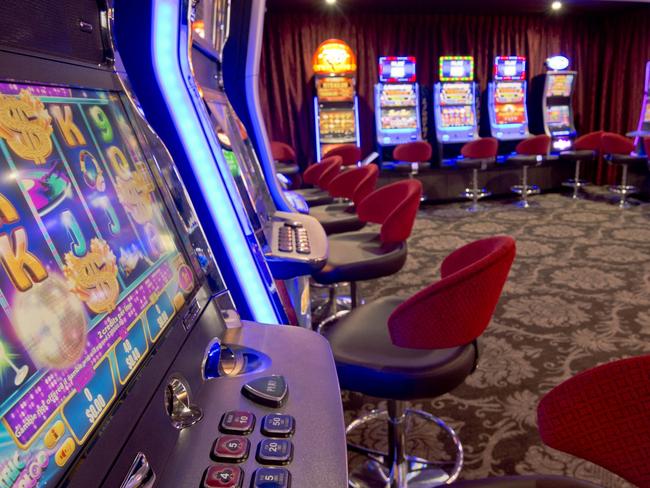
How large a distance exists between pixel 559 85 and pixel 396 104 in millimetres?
Result: 1940

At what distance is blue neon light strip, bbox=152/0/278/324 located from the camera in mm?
966

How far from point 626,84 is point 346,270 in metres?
6.00

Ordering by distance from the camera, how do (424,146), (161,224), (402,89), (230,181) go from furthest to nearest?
(402,89) → (424,146) → (230,181) → (161,224)

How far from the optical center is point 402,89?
18.4 feet

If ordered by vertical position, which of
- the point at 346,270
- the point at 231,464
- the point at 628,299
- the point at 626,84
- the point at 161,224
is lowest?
the point at 628,299

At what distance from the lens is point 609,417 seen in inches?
28.9

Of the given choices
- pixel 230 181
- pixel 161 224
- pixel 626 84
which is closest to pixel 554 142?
pixel 626 84

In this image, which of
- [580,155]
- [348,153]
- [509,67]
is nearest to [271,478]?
[348,153]

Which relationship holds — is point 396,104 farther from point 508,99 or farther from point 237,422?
point 237,422

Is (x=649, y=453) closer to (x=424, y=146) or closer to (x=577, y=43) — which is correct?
(x=424, y=146)

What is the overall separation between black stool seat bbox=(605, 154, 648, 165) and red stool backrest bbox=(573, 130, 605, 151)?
439 mm

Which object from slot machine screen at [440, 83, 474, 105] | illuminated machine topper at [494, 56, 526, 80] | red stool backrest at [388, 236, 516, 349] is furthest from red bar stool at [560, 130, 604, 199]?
red stool backrest at [388, 236, 516, 349]

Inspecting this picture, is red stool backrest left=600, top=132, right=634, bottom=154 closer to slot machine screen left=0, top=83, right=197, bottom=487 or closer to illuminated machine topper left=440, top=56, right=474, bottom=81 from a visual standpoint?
illuminated machine topper left=440, top=56, right=474, bottom=81

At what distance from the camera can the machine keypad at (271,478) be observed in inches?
17.3
